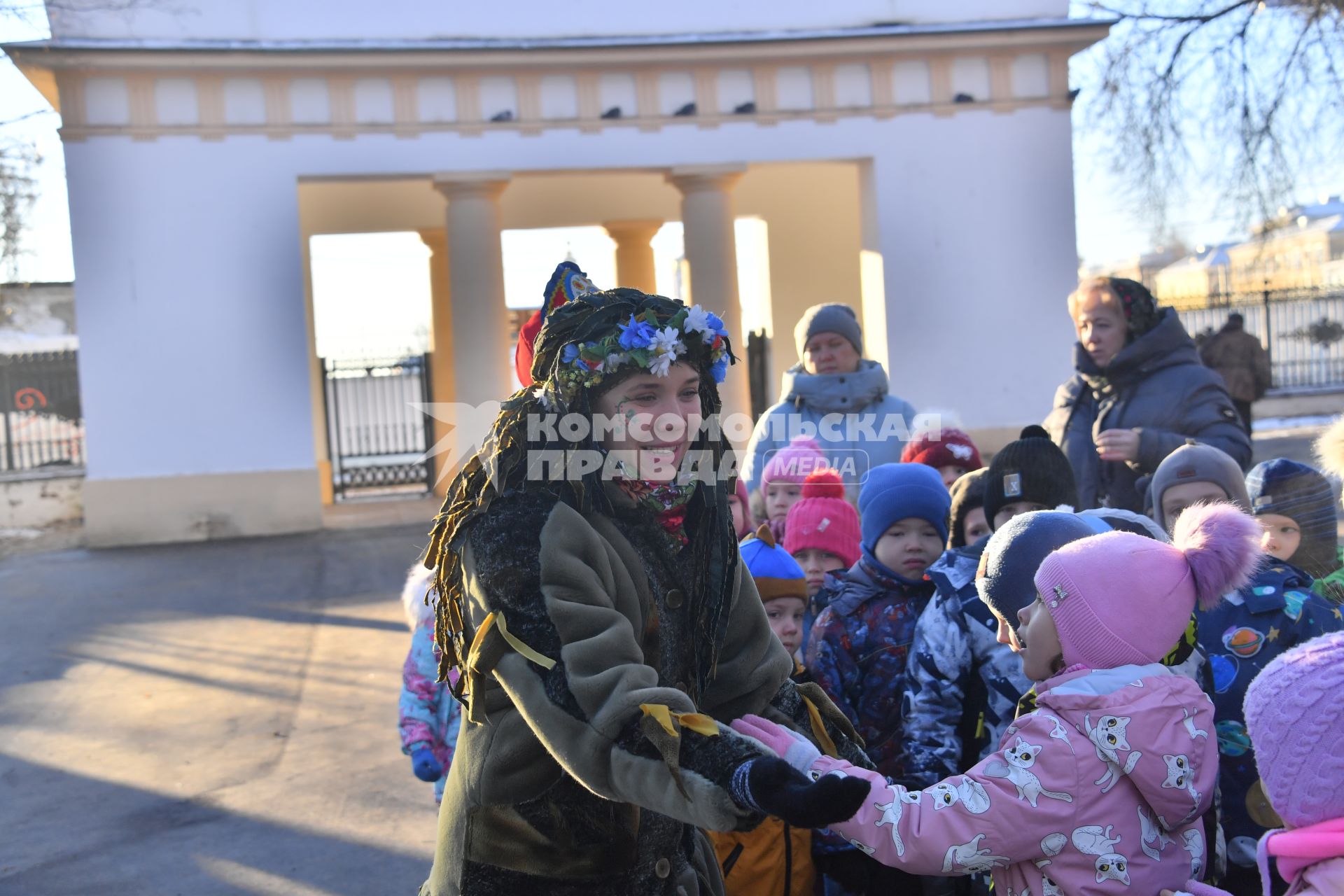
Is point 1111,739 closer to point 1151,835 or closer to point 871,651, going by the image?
point 1151,835

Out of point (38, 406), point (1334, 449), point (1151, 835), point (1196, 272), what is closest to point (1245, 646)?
point (1334, 449)

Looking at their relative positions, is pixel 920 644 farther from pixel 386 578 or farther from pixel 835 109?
pixel 835 109

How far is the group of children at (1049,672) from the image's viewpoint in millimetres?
1994

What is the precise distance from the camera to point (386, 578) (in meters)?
9.89

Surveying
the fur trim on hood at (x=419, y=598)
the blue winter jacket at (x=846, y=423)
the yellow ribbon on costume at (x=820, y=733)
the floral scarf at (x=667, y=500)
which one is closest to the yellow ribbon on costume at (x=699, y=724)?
the floral scarf at (x=667, y=500)

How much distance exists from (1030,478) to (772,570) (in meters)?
0.79

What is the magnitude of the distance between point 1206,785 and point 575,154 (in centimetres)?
1183

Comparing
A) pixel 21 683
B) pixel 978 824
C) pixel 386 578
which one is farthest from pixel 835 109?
pixel 978 824

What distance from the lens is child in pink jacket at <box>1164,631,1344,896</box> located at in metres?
1.63

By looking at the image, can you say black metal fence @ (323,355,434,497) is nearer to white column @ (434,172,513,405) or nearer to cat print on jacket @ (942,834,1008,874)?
white column @ (434,172,513,405)

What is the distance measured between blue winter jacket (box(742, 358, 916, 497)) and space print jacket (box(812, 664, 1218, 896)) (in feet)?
9.07

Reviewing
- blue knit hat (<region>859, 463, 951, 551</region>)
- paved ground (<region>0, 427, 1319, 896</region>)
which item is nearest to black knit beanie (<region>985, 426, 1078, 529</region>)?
blue knit hat (<region>859, 463, 951, 551</region>)

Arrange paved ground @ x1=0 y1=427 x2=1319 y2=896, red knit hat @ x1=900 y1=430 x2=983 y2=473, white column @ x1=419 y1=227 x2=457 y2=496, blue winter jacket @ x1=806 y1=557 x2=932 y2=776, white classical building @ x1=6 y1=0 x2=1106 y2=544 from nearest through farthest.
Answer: blue winter jacket @ x1=806 y1=557 x2=932 y2=776 < paved ground @ x1=0 y1=427 x2=1319 y2=896 < red knit hat @ x1=900 y1=430 x2=983 y2=473 < white classical building @ x1=6 y1=0 x2=1106 y2=544 < white column @ x1=419 y1=227 x2=457 y2=496

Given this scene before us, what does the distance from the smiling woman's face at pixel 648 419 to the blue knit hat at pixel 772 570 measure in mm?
1387
